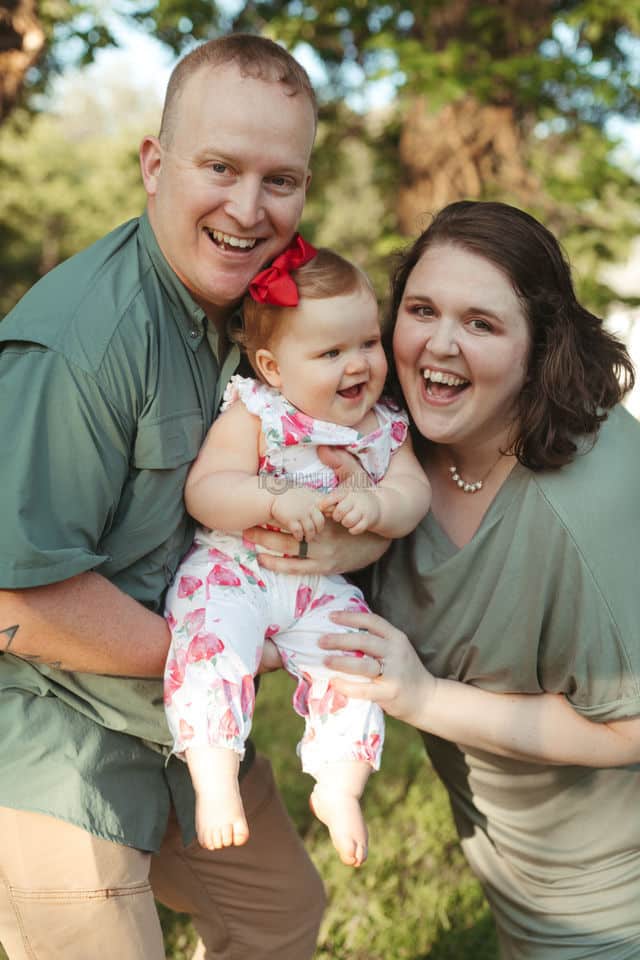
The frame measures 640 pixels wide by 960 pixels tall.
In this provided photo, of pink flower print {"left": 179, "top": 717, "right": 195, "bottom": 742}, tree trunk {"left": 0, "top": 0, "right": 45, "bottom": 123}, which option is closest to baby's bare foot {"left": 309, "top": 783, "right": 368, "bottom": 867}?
pink flower print {"left": 179, "top": 717, "right": 195, "bottom": 742}

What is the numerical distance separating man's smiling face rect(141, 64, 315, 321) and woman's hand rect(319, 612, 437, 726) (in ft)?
2.95

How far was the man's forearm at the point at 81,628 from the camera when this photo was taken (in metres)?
2.09

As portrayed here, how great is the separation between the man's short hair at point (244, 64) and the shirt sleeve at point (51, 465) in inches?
29.1

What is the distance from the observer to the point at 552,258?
2.62 meters

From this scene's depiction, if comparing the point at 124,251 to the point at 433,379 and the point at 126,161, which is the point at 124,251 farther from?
the point at 126,161

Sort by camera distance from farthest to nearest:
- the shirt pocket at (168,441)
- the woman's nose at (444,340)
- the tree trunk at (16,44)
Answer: the tree trunk at (16,44) → the woman's nose at (444,340) → the shirt pocket at (168,441)

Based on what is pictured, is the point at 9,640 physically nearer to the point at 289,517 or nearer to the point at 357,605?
the point at 289,517

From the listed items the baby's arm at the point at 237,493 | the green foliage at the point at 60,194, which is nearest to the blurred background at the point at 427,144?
the baby's arm at the point at 237,493

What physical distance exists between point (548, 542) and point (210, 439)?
897mm

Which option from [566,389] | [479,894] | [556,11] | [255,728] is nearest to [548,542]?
[566,389]

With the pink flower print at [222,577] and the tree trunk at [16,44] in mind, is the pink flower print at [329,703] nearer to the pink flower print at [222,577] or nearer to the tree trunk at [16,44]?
the pink flower print at [222,577]

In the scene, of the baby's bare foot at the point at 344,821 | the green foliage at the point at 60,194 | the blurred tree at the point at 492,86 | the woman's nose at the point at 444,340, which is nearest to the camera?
the baby's bare foot at the point at 344,821

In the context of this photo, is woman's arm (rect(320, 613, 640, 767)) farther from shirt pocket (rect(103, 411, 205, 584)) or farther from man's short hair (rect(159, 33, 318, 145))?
man's short hair (rect(159, 33, 318, 145))

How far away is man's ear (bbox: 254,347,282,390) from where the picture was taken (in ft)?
8.38
